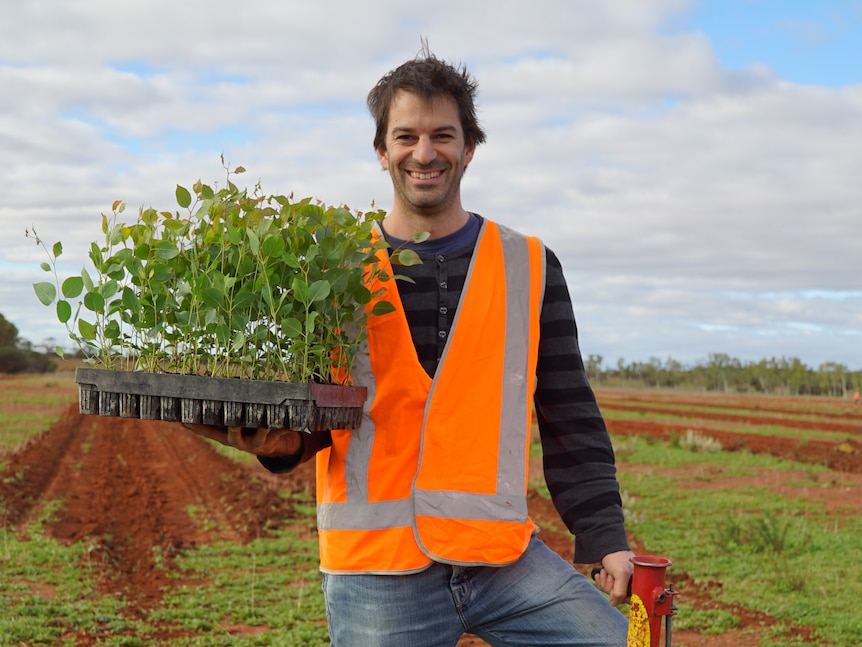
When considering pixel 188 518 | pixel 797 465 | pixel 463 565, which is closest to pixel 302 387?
pixel 463 565

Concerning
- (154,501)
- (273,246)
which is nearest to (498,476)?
(273,246)

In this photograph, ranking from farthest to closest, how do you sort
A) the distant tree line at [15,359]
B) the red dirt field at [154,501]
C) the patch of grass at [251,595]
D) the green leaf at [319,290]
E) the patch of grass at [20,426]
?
the distant tree line at [15,359] < the patch of grass at [20,426] < the red dirt field at [154,501] < the patch of grass at [251,595] < the green leaf at [319,290]

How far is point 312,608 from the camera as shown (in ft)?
22.1

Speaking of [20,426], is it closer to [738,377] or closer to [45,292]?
[45,292]

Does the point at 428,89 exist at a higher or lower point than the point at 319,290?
higher

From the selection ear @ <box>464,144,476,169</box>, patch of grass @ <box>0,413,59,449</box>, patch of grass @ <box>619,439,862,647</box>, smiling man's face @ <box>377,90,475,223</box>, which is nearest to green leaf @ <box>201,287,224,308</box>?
smiling man's face @ <box>377,90,475,223</box>

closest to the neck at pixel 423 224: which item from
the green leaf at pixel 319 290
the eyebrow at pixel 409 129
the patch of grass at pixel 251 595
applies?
the eyebrow at pixel 409 129

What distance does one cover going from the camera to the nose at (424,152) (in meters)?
2.51

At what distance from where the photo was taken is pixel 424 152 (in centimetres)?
251

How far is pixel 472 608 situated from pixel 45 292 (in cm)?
143

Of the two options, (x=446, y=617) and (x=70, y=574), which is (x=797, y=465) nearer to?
(x=70, y=574)

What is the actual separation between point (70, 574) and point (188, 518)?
2723 millimetres

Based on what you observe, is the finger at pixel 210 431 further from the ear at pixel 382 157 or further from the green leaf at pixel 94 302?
the ear at pixel 382 157

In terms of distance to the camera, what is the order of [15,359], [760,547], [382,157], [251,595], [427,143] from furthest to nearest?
[15,359]
[760,547]
[251,595]
[382,157]
[427,143]
